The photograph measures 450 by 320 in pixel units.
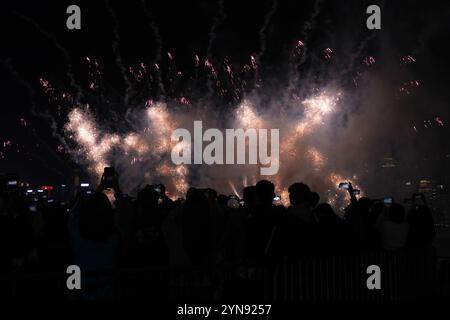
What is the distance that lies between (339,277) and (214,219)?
5.83ft

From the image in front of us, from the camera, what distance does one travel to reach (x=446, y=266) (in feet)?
39.2

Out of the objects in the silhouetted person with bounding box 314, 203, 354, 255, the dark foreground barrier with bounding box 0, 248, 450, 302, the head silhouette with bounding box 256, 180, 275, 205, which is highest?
the head silhouette with bounding box 256, 180, 275, 205

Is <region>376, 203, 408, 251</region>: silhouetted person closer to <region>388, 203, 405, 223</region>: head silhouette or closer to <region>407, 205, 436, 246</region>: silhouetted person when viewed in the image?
<region>388, 203, 405, 223</region>: head silhouette

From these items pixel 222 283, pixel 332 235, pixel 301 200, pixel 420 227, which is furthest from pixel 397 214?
pixel 222 283

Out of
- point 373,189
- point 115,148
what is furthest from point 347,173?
point 373,189

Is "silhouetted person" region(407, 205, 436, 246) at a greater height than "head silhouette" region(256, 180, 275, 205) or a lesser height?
lesser

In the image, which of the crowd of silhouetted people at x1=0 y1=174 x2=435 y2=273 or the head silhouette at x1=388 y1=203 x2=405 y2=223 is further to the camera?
the head silhouette at x1=388 y1=203 x2=405 y2=223

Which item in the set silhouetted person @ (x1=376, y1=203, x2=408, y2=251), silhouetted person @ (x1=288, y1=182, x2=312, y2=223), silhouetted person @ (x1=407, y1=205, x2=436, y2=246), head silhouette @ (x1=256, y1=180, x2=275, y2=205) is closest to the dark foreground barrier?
silhouetted person @ (x1=288, y1=182, x2=312, y2=223)

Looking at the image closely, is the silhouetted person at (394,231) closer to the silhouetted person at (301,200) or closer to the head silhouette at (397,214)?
the head silhouette at (397,214)

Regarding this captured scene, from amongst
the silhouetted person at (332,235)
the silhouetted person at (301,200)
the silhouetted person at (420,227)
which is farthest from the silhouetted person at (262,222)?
the silhouetted person at (420,227)

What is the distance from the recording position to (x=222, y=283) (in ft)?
22.9

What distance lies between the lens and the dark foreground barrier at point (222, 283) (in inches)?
244

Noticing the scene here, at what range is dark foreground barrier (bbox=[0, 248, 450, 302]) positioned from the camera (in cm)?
621

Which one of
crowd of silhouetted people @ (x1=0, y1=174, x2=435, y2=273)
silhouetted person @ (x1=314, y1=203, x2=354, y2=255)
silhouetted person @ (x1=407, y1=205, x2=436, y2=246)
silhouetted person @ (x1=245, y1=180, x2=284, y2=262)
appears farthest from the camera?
silhouetted person @ (x1=407, y1=205, x2=436, y2=246)
